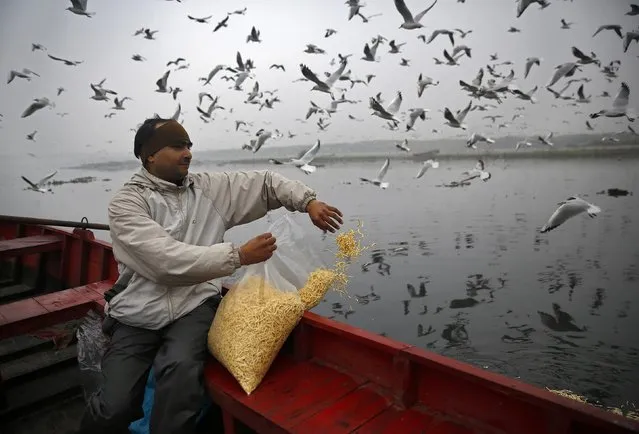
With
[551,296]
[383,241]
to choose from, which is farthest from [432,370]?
[383,241]

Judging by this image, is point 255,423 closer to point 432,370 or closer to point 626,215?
point 432,370

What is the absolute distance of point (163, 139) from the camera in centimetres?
231

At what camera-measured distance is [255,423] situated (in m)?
1.89

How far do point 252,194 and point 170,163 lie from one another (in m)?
0.51

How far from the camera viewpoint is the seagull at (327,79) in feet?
26.2

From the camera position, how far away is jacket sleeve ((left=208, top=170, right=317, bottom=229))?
2.52 metres

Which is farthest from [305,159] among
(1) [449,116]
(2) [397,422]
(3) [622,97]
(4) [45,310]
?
(2) [397,422]

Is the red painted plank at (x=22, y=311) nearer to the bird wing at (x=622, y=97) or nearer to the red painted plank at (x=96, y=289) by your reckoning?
the red painted plank at (x=96, y=289)

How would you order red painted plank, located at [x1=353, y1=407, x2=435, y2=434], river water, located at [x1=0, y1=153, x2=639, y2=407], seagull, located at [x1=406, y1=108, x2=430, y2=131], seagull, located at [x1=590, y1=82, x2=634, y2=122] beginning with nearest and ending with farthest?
red painted plank, located at [x1=353, y1=407, x2=435, y2=434] < river water, located at [x1=0, y1=153, x2=639, y2=407] < seagull, located at [x1=590, y1=82, x2=634, y2=122] < seagull, located at [x1=406, y1=108, x2=430, y2=131]

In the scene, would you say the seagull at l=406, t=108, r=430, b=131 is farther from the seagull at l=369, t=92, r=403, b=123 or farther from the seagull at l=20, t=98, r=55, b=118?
the seagull at l=20, t=98, r=55, b=118

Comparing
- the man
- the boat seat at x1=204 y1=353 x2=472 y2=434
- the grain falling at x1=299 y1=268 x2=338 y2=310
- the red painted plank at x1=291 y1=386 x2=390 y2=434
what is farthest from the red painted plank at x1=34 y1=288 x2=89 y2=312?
the red painted plank at x1=291 y1=386 x2=390 y2=434

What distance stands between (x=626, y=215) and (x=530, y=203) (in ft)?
12.3

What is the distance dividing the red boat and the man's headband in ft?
3.83

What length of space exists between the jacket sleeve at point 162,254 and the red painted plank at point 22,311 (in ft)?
4.79
